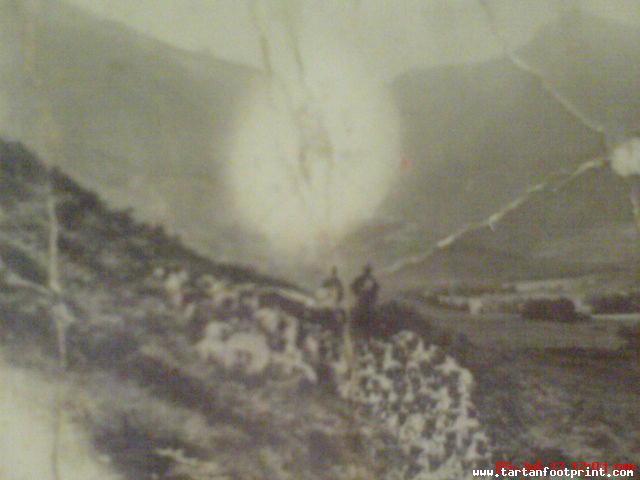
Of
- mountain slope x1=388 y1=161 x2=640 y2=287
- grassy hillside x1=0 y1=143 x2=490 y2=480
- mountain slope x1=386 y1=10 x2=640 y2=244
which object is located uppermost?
mountain slope x1=386 y1=10 x2=640 y2=244

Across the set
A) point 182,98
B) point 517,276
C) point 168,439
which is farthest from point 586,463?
point 182,98

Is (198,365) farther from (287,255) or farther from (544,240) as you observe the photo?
(544,240)

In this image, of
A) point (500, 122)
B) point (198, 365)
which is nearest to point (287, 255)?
point (198, 365)

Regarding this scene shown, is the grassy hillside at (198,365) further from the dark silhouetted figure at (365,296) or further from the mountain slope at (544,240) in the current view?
the mountain slope at (544,240)

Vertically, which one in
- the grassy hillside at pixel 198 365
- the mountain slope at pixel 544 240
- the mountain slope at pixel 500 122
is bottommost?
the grassy hillside at pixel 198 365

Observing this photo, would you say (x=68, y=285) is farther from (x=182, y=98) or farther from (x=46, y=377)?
(x=182, y=98)

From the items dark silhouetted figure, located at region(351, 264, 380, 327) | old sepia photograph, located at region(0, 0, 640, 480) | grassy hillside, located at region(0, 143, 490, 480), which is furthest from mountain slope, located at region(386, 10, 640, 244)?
grassy hillside, located at region(0, 143, 490, 480)

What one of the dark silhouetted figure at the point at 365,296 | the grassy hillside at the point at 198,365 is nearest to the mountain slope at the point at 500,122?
the dark silhouetted figure at the point at 365,296

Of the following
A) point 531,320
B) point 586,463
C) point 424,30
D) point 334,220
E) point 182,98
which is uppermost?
point 424,30

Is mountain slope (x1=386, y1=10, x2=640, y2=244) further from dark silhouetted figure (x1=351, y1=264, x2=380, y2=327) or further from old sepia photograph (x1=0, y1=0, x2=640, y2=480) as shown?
dark silhouetted figure (x1=351, y1=264, x2=380, y2=327)
